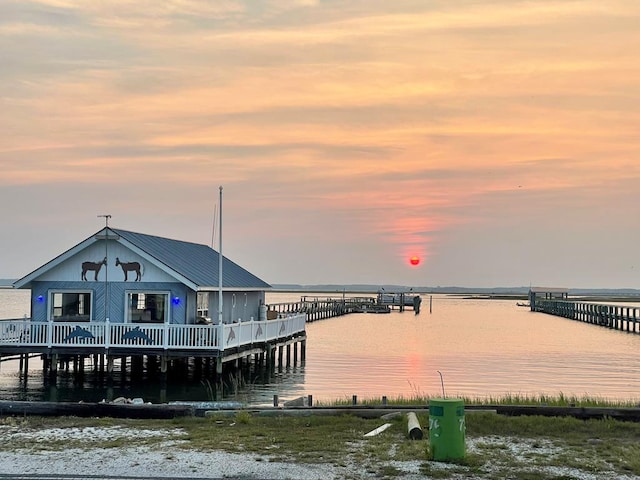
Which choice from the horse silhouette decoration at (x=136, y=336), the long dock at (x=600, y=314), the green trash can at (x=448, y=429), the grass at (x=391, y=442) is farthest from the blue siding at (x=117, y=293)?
the long dock at (x=600, y=314)

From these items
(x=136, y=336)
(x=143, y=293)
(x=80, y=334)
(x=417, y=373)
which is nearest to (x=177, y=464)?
(x=136, y=336)

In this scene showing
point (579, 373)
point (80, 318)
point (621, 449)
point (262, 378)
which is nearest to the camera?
point (621, 449)

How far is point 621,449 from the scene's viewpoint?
1238 cm

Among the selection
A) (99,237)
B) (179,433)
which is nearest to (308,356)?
(99,237)

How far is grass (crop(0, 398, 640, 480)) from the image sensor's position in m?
11.3

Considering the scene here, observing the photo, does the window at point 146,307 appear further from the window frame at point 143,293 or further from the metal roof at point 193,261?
the metal roof at point 193,261

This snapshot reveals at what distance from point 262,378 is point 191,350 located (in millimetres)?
6405

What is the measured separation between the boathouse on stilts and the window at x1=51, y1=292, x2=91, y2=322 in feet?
0.13

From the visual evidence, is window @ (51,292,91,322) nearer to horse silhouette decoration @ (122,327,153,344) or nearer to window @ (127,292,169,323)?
window @ (127,292,169,323)

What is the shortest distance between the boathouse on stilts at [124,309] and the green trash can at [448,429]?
18.5m

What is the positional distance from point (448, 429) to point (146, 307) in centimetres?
2235

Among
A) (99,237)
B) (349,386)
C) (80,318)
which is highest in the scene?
(99,237)

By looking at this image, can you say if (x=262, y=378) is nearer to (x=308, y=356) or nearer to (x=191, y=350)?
(x=191, y=350)

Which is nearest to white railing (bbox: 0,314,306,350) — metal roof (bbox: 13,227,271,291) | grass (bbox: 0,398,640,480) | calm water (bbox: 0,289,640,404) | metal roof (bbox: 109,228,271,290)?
calm water (bbox: 0,289,640,404)
